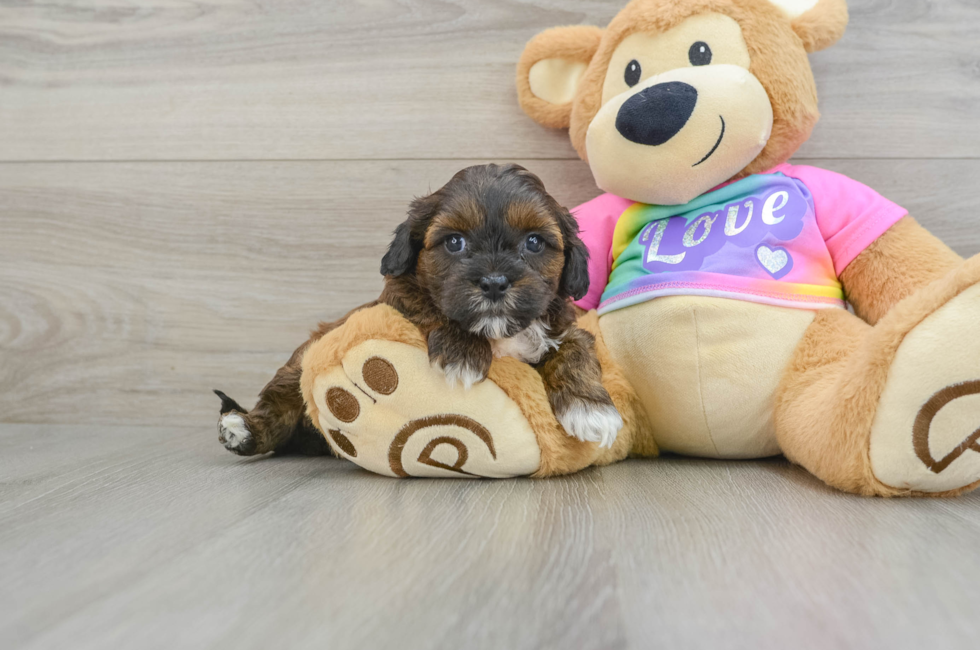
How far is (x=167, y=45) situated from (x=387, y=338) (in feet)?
4.14

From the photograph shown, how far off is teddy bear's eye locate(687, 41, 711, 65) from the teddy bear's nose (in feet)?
0.28

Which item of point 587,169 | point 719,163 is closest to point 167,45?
point 587,169

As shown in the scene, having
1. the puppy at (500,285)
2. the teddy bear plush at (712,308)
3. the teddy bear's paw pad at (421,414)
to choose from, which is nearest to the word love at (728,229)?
the teddy bear plush at (712,308)

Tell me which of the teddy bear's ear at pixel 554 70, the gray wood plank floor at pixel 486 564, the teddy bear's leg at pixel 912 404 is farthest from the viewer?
the teddy bear's ear at pixel 554 70

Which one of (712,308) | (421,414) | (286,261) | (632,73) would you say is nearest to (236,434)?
(421,414)

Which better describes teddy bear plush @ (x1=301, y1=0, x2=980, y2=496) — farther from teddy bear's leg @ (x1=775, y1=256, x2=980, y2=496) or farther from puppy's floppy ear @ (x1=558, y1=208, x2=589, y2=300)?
puppy's floppy ear @ (x1=558, y1=208, x2=589, y2=300)

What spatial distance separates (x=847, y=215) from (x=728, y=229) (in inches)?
9.3

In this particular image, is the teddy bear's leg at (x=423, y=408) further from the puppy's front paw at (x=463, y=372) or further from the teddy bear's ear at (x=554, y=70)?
the teddy bear's ear at (x=554, y=70)

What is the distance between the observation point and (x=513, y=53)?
1714 millimetres

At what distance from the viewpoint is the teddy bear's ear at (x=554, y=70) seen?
1.48 meters

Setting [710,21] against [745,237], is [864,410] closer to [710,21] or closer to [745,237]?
[745,237]

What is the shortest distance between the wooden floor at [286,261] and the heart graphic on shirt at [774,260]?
1.18ft

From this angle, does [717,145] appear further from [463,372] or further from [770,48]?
[463,372]

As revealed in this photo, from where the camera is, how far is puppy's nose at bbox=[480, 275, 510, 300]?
3.30ft
